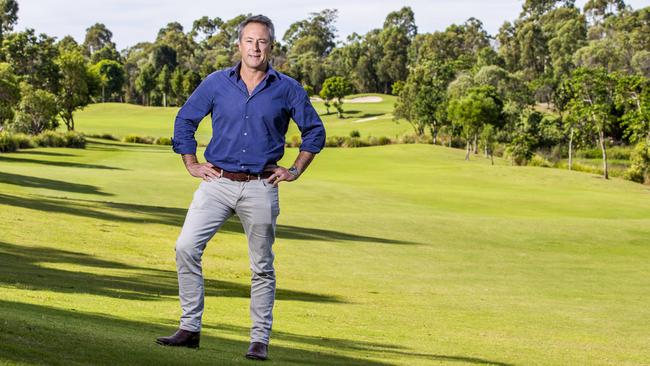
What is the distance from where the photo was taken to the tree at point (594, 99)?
88.6m

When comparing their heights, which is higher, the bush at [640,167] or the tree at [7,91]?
the tree at [7,91]

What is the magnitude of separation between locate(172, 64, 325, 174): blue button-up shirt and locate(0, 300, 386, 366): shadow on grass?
5.78ft

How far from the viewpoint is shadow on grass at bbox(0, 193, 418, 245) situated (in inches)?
1264

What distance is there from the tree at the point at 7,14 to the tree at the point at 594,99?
118802mm

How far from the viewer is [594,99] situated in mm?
92375

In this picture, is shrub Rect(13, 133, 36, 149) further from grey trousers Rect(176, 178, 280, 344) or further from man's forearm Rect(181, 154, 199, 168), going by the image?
grey trousers Rect(176, 178, 280, 344)

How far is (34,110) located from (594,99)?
183ft

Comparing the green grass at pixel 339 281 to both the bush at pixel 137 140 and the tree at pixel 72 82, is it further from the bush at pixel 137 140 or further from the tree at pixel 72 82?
the bush at pixel 137 140

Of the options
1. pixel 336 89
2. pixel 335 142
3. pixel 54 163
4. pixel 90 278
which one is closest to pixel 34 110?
pixel 54 163

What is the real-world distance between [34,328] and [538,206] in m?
49.3

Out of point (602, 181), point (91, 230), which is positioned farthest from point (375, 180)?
point (91, 230)

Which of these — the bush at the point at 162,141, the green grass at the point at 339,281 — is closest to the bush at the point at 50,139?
the bush at the point at 162,141

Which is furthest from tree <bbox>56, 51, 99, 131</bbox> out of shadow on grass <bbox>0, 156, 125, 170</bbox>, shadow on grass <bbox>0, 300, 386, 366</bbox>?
shadow on grass <bbox>0, 300, 386, 366</bbox>

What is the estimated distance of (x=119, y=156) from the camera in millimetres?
87062
